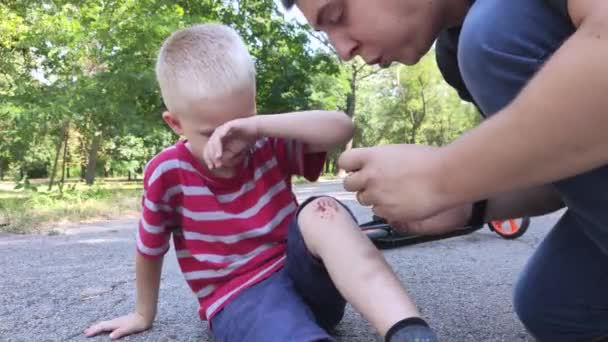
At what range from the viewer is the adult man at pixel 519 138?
44 centimetres

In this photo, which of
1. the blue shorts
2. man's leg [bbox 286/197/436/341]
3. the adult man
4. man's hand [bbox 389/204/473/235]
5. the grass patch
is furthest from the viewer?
the grass patch

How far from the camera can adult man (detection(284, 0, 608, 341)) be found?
44cm

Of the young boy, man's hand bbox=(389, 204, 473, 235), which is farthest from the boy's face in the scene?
man's hand bbox=(389, 204, 473, 235)

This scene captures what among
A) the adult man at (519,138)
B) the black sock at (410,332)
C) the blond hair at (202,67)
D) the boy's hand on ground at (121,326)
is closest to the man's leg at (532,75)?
the adult man at (519,138)

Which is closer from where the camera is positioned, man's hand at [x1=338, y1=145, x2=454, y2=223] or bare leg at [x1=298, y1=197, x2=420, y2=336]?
man's hand at [x1=338, y1=145, x2=454, y2=223]

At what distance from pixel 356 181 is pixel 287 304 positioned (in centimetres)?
30

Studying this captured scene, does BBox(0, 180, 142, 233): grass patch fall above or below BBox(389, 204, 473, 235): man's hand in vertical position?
below

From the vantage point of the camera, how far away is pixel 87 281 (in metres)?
1.50

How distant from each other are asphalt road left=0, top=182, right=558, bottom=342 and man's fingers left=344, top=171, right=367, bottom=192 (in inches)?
16.9

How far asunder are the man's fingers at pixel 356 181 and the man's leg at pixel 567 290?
0.43 meters

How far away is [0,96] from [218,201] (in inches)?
210

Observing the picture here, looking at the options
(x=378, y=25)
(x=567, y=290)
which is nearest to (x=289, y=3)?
(x=378, y=25)

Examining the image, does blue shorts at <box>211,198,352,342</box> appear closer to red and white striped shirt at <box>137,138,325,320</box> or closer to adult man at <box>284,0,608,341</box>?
red and white striped shirt at <box>137,138,325,320</box>

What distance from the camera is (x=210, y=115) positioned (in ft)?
3.01
